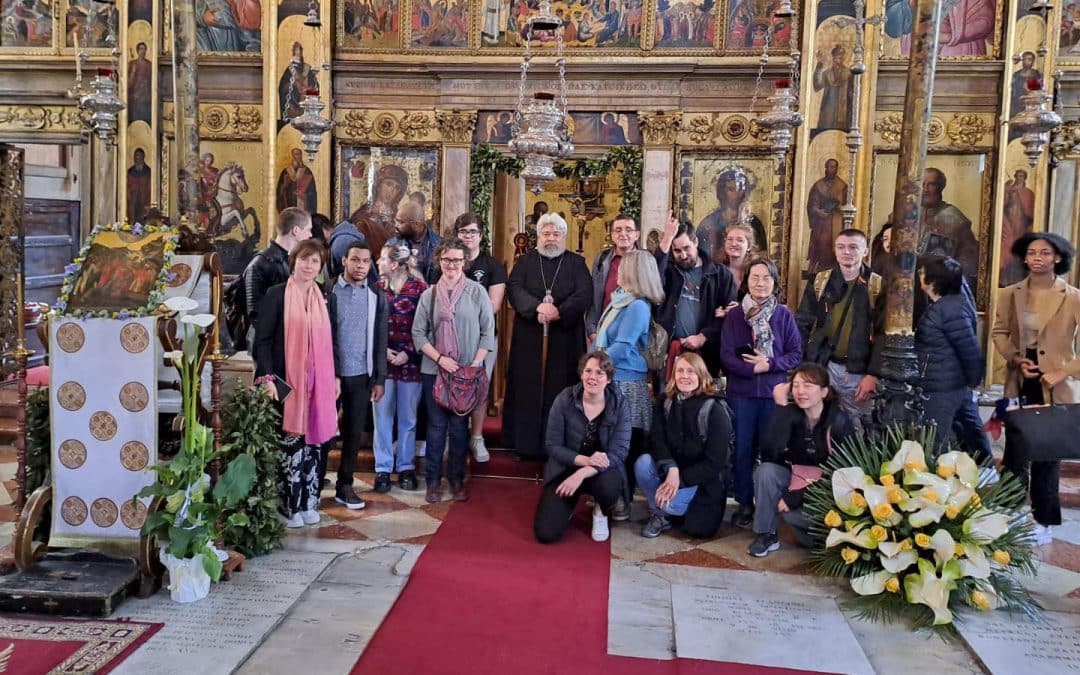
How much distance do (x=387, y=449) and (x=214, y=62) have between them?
269 inches

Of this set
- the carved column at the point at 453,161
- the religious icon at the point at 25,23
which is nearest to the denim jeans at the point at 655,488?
the carved column at the point at 453,161

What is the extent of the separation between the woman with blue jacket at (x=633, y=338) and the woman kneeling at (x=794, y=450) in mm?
871

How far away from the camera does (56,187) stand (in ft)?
36.5

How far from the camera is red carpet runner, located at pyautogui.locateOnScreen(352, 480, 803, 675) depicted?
381cm

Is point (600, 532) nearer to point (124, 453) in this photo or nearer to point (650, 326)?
point (650, 326)

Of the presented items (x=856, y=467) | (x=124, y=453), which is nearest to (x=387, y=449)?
(x=124, y=453)

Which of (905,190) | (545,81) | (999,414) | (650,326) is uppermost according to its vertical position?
(545,81)

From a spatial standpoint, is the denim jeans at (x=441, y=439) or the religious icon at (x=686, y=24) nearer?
the denim jeans at (x=441, y=439)

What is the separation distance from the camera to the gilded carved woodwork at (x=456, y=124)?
427 inches

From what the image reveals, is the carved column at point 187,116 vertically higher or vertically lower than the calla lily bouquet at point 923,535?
higher

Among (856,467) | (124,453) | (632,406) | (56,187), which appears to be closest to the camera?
(124,453)

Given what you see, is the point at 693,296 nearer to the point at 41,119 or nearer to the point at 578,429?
the point at 578,429

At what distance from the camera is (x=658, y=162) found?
10.7 m

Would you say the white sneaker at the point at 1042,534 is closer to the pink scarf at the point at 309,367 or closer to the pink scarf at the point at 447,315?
the pink scarf at the point at 447,315
